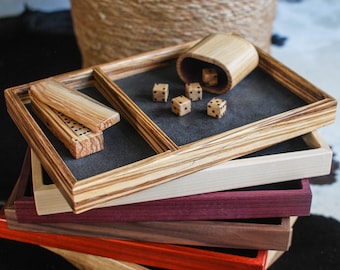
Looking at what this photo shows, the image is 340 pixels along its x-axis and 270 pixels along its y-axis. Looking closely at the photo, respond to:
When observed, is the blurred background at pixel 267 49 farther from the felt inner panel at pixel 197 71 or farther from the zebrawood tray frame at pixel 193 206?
the felt inner panel at pixel 197 71

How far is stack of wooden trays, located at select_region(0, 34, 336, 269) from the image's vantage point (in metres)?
0.74

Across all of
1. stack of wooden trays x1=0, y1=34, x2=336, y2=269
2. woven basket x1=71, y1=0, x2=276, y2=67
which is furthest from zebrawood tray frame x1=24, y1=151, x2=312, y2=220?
woven basket x1=71, y1=0, x2=276, y2=67

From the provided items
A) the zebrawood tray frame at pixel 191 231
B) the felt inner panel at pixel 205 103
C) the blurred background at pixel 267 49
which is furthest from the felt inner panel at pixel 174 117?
the blurred background at pixel 267 49

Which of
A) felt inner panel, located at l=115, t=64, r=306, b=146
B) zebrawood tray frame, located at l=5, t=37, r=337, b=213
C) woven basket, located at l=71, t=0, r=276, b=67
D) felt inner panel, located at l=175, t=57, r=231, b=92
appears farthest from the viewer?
woven basket, located at l=71, t=0, r=276, b=67

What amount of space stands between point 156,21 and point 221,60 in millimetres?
379

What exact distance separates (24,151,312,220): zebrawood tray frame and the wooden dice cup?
20cm

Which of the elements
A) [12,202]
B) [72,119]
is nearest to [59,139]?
[72,119]

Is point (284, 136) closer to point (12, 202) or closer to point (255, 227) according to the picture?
point (255, 227)

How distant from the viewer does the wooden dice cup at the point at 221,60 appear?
35.1 inches

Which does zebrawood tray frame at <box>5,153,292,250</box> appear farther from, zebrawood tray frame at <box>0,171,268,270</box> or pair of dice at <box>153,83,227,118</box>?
pair of dice at <box>153,83,227,118</box>

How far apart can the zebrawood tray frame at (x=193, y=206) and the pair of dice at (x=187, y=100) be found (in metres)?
0.13

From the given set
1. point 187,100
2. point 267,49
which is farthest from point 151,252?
point 267,49

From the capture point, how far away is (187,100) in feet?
2.76

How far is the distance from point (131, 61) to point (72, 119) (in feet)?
0.66
